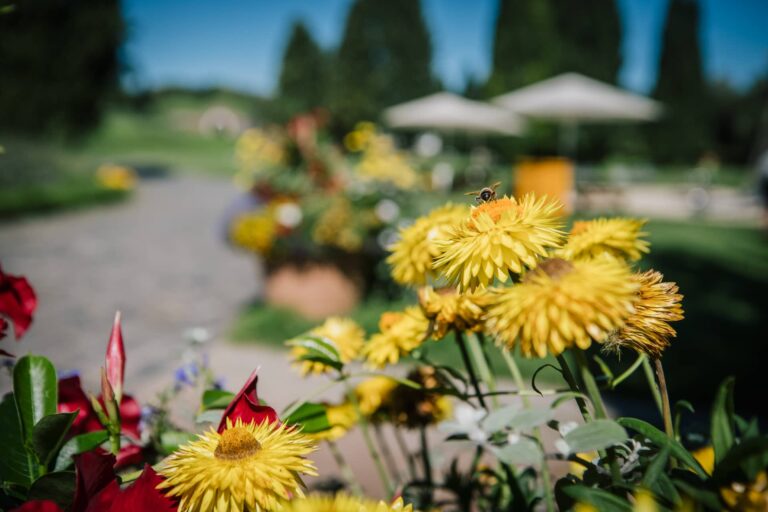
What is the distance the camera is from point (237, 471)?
1.82 ft

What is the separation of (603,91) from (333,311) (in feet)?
35.3

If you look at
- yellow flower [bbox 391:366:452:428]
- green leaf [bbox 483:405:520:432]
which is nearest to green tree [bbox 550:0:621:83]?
yellow flower [bbox 391:366:452:428]

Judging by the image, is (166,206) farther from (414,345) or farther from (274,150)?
(414,345)

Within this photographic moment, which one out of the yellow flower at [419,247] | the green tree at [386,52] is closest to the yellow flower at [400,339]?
the yellow flower at [419,247]

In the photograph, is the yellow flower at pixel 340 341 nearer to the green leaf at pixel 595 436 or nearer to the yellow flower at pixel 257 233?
the green leaf at pixel 595 436

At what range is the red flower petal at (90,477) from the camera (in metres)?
0.59

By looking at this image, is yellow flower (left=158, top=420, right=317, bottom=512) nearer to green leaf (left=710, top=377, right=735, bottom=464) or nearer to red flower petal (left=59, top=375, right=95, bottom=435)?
red flower petal (left=59, top=375, right=95, bottom=435)

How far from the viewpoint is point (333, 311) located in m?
4.69

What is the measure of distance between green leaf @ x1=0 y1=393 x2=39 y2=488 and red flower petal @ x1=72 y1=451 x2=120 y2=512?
0.50ft

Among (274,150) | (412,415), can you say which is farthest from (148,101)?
(412,415)

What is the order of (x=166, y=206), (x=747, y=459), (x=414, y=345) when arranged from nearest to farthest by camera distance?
1. (x=747, y=459)
2. (x=414, y=345)
3. (x=166, y=206)

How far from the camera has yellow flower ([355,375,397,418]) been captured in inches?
46.8

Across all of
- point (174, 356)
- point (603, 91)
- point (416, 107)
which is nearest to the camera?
point (174, 356)

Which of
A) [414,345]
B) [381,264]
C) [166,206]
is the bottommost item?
[166,206]
